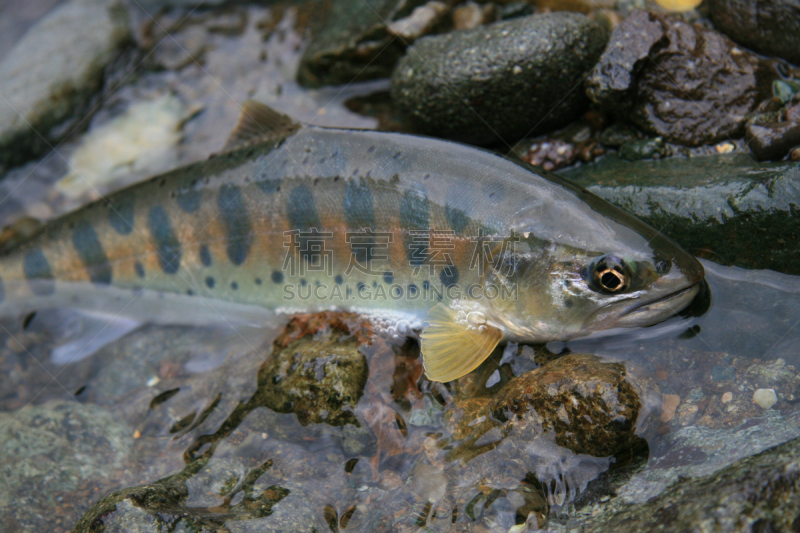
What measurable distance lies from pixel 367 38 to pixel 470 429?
415 cm

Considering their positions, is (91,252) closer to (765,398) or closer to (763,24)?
(765,398)

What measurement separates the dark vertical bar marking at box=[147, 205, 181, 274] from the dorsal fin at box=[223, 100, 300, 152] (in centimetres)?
94

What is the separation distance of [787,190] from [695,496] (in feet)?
7.09

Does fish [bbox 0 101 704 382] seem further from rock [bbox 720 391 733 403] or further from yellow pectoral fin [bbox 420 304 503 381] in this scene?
rock [bbox 720 391 733 403]

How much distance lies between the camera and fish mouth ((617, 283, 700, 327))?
12.1ft

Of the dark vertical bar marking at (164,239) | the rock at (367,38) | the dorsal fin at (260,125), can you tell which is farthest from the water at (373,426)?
the rock at (367,38)

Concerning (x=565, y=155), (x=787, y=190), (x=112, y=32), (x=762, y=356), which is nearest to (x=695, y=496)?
(x=762, y=356)

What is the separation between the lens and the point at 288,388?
4.13m

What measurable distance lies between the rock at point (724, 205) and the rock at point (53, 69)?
5.78 m

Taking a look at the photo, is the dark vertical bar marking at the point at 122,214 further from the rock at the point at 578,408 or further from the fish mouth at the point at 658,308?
the fish mouth at the point at 658,308

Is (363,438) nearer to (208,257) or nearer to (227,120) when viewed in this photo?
(208,257)

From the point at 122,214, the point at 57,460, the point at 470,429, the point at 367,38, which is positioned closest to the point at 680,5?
the point at 367,38

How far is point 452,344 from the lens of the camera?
13.5ft

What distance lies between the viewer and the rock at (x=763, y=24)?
4.74m
